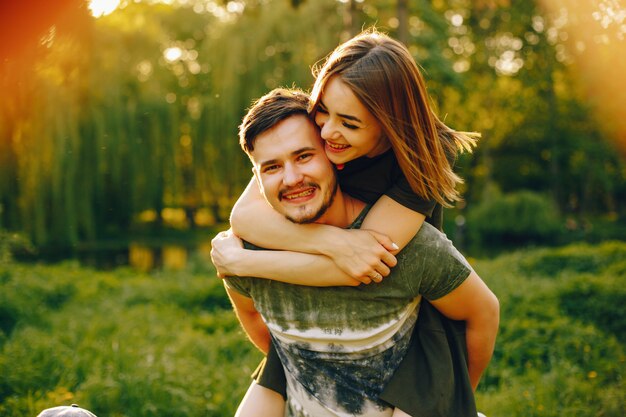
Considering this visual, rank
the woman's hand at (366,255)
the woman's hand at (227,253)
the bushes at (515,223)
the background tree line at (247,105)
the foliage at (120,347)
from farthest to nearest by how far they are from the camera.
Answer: the bushes at (515,223)
the background tree line at (247,105)
the foliage at (120,347)
the woman's hand at (227,253)
the woman's hand at (366,255)

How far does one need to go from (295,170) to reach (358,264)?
0.34 m

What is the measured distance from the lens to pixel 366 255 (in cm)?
183

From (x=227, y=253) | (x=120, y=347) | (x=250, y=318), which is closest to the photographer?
(x=227, y=253)

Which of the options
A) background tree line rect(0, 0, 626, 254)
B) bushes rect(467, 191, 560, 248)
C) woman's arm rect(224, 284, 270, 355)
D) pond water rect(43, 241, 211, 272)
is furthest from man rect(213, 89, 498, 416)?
bushes rect(467, 191, 560, 248)

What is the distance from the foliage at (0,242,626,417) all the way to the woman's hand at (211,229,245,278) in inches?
89.5

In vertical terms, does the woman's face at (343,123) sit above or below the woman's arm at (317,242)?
above

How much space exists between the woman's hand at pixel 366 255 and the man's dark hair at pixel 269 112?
1.36ft

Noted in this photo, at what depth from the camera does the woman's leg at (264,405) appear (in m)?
2.18

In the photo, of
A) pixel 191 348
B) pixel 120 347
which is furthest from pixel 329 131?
pixel 191 348

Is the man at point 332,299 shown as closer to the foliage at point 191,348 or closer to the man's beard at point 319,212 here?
the man's beard at point 319,212

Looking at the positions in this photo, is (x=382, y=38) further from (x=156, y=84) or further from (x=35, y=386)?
(x=156, y=84)

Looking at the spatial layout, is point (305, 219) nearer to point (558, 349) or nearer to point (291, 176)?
point (291, 176)

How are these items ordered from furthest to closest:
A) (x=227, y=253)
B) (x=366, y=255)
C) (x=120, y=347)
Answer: (x=120, y=347), (x=227, y=253), (x=366, y=255)

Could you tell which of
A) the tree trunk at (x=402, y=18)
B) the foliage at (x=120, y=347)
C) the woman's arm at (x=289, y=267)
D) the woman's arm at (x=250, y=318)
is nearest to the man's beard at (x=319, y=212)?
the woman's arm at (x=289, y=267)
